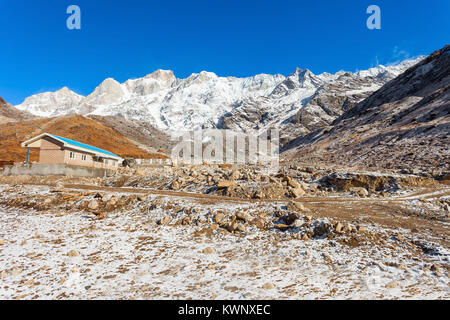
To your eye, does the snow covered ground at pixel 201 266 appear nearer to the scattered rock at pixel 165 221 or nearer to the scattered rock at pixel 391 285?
the scattered rock at pixel 391 285

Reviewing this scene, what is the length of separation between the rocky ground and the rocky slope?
1715 centimetres

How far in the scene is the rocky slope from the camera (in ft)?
96.7

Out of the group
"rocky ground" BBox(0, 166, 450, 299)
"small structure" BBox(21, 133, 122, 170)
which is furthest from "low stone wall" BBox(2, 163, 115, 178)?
"rocky ground" BBox(0, 166, 450, 299)

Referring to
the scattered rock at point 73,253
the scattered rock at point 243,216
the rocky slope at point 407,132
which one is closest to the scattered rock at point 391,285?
the scattered rock at point 243,216

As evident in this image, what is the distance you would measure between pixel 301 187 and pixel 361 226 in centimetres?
958

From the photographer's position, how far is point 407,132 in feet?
123

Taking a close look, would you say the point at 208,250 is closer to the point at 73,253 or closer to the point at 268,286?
the point at 268,286

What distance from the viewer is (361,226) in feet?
29.7

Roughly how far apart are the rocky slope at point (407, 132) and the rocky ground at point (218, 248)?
675 inches

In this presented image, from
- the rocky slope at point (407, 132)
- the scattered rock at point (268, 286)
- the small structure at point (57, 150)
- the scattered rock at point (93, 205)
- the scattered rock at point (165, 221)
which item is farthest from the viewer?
the small structure at point (57, 150)

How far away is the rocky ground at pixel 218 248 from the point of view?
611 cm

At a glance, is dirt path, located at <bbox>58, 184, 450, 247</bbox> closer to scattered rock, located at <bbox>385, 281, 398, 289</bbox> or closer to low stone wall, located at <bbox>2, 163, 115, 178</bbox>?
scattered rock, located at <bbox>385, 281, 398, 289</bbox>

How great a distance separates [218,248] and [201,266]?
1.50m

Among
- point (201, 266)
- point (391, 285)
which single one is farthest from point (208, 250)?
point (391, 285)
